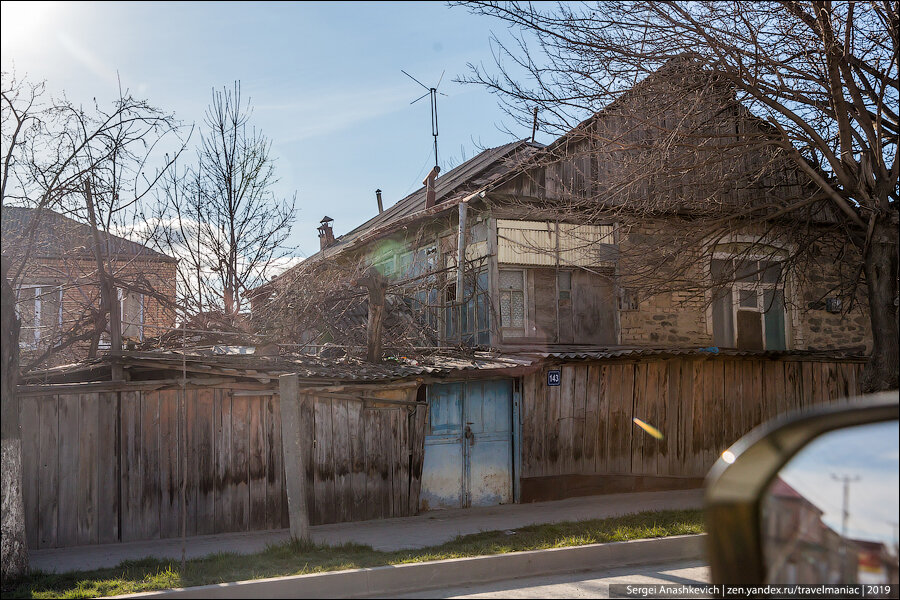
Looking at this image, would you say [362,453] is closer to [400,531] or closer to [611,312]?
[400,531]

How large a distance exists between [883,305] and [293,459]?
8.57 meters

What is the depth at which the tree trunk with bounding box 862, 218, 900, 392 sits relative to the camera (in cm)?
1084

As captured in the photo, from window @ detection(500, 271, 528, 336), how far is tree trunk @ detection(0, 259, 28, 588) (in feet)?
30.4

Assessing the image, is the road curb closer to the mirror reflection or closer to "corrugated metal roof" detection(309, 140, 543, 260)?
the mirror reflection

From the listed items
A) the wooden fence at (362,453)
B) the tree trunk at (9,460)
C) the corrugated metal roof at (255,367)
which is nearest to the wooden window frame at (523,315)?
the corrugated metal roof at (255,367)

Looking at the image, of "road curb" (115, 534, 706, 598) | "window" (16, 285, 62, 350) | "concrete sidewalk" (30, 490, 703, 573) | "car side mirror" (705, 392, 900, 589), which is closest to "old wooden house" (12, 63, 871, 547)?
"concrete sidewalk" (30, 490, 703, 573)

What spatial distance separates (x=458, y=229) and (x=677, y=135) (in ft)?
19.4

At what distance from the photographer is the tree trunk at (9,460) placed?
684 centimetres

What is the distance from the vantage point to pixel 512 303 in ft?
49.8

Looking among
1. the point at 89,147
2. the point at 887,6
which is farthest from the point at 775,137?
the point at 89,147

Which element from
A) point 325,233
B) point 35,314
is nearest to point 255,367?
point 35,314

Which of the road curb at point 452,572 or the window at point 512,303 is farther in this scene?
the window at point 512,303

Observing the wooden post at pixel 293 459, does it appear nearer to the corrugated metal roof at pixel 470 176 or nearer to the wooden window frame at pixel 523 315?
the corrugated metal roof at pixel 470 176

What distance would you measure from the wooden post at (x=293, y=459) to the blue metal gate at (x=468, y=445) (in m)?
4.15
